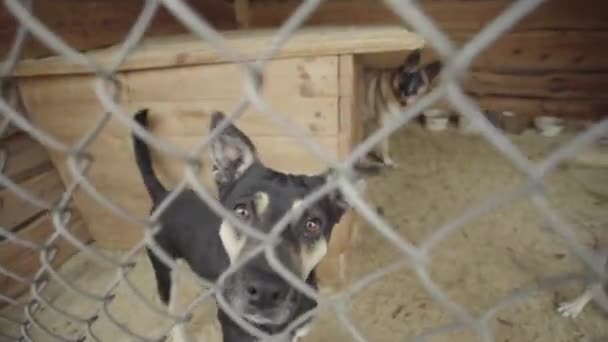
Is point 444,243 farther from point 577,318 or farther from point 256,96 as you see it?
Answer: point 256,96

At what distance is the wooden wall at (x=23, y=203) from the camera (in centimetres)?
205

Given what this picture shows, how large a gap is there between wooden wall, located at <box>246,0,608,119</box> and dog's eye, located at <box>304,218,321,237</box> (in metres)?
2.29

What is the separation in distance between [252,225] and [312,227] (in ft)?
0.68

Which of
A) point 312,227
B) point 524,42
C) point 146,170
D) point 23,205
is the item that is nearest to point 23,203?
point 23,205

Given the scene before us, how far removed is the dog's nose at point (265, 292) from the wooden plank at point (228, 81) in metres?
0.77

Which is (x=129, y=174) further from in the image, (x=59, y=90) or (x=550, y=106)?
(x=550, y=106)

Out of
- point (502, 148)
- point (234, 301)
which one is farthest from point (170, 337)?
point (502, 148)

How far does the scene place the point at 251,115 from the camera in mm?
1847

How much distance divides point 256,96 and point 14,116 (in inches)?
21.5

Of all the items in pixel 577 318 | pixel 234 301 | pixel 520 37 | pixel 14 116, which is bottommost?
pixel 577 318

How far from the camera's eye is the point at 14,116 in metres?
0.83

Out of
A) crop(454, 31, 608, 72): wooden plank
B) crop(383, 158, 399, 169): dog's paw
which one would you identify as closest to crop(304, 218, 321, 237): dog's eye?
crop(383, 158, 399, 169): dog's paw

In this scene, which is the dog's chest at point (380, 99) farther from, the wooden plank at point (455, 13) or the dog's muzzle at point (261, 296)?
the dog's muzzle at point (261, 296)

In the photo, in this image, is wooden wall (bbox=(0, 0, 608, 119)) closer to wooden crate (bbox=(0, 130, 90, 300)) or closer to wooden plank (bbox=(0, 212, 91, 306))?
wooden crate (bbox=(0, 130, 90, 300))
